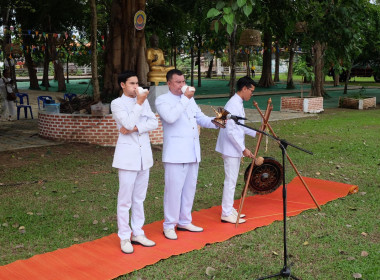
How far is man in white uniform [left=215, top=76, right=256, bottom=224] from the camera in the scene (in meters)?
5.67

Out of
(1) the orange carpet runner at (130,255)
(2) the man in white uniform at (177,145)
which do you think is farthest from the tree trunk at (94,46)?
(2) the man in white uniform at (177,145)

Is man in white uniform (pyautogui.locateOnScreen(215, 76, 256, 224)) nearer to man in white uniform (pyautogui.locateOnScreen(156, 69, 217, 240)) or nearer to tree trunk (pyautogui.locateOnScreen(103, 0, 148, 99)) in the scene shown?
man in white uniform (pyautogui.locateOnScreen(156, 69, 217, 240))

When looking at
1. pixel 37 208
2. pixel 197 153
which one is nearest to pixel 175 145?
pixel 197 153

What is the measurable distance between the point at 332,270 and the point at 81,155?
666 centimetres

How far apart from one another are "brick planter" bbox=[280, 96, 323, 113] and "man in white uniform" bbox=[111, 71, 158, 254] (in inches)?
579

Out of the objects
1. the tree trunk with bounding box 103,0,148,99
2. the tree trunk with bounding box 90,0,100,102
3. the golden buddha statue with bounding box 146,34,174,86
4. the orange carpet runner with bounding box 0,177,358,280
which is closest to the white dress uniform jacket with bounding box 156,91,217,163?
the orange carpet runner with bounding box 0,177,358,280

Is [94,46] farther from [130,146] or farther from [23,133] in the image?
[130,146]

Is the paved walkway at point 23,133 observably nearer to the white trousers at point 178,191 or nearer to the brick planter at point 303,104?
the brick planter at point 303,104

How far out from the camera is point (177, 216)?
536 centimetres

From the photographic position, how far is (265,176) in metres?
6.22

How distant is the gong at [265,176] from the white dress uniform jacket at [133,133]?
1.81 metres

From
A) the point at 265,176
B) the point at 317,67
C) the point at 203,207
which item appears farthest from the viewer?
the point at 317,67

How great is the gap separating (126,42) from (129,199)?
8620 mm

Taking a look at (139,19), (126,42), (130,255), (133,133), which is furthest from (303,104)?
(130,255)
